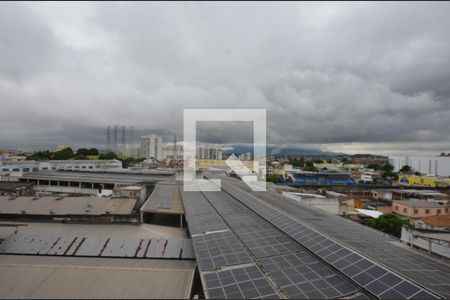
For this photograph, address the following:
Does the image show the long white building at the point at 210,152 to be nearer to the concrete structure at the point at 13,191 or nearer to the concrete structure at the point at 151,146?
the concrete structure at the point at 151,146

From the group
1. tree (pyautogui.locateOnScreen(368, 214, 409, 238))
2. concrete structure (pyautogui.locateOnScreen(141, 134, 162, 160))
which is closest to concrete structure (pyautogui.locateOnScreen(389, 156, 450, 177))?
tree (pyautogui.locateOnScreen(368, 214, 409, 238))

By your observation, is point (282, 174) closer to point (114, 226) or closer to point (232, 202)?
point (232, 202)

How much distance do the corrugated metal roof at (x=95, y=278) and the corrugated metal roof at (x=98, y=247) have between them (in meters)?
0.29

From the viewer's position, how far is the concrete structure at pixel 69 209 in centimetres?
1198

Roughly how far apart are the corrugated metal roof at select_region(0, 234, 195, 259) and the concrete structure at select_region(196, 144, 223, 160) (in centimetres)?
5036

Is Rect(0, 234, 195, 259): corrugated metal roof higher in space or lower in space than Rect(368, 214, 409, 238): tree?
higher

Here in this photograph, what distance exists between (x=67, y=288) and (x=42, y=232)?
6.31 metres

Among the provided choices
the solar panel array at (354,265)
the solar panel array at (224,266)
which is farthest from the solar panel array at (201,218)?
the solar panel array at (354,265)

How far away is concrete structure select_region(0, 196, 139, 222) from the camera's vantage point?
1198 cm

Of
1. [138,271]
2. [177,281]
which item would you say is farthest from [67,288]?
[177,281]

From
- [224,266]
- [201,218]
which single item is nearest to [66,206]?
[201,218]

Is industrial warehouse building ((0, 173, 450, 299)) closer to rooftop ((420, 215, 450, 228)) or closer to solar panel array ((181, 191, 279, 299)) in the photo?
solar panel array ((181, 191, 279, 299))

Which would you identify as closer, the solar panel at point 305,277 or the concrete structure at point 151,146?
the solar panel at point 305,277

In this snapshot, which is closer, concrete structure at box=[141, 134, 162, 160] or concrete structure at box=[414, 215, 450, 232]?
concrete structure at box=[414, 215, 450, 232]
